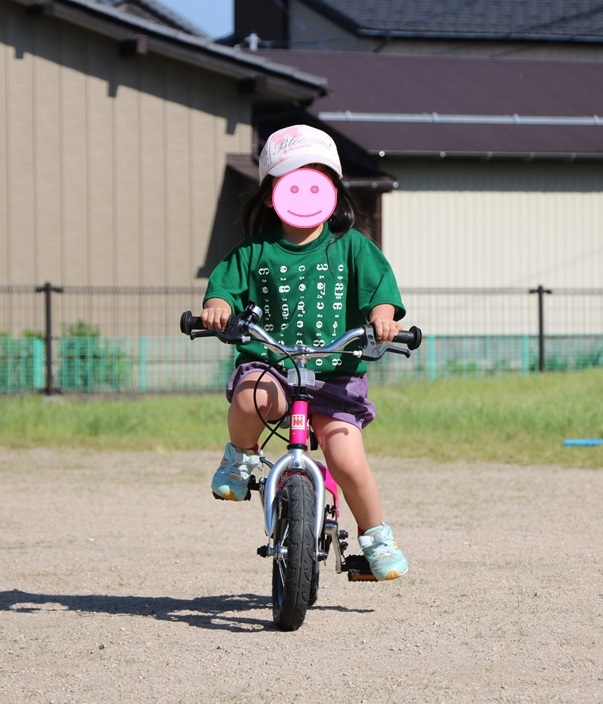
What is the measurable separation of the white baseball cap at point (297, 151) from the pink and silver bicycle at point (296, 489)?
1.91ft

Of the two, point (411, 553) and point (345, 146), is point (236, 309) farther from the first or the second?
point (345, 146)

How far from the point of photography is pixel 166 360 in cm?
1609

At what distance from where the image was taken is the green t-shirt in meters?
4.45

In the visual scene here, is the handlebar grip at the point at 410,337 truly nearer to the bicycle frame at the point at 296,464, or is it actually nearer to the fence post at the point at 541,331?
the bicycle frame at the point at 296,464

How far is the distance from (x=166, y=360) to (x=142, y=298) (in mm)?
1287

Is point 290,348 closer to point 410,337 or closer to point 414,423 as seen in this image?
point 410,337

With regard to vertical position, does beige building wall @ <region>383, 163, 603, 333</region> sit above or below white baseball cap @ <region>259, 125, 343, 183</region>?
above

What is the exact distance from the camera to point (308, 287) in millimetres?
4445

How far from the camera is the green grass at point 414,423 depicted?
10.6 metres

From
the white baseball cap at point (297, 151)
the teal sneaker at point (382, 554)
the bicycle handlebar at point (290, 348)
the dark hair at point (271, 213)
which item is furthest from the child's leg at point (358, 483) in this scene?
the white baseball cap at point (297, 151)

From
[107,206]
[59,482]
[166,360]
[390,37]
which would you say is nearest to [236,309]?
[59,482]

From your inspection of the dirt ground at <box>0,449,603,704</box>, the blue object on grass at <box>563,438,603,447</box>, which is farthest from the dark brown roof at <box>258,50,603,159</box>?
the dirt ground at <box>0,449,603,704</box>

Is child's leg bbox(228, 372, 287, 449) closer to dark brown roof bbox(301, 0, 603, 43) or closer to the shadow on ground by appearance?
the shadow on ground

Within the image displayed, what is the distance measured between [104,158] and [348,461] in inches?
534
